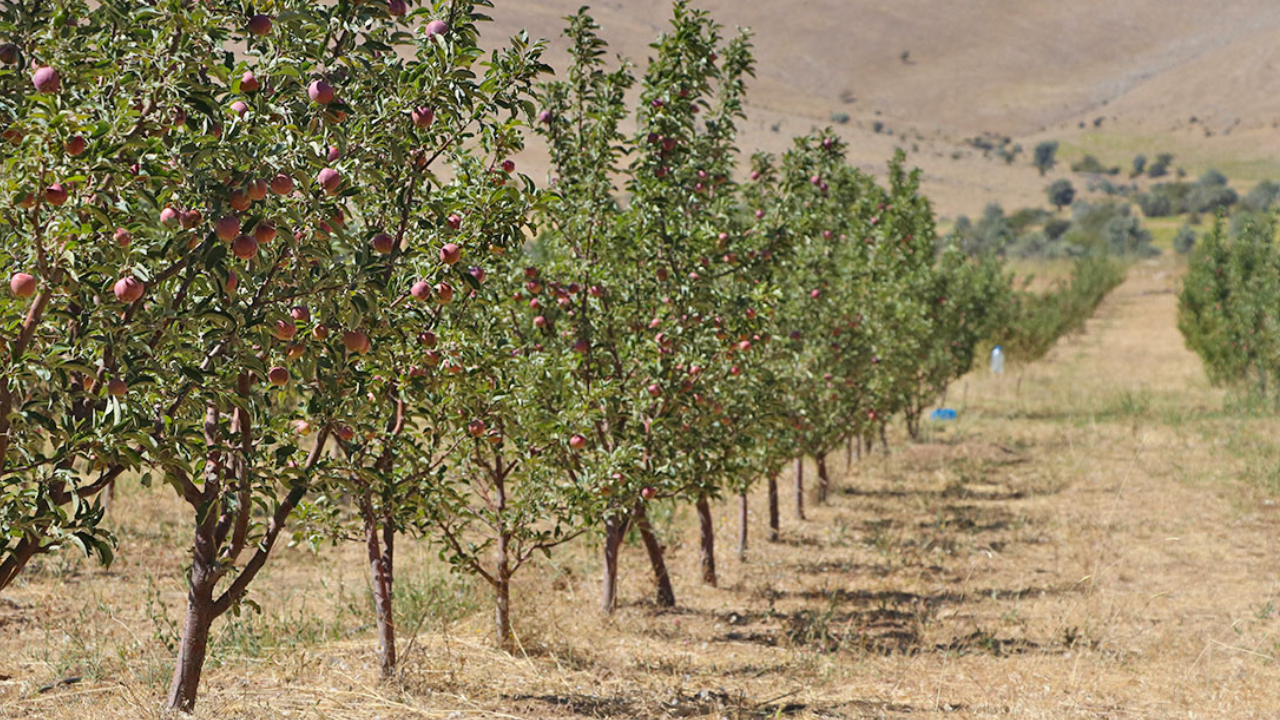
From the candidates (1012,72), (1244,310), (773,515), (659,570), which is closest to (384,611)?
(659,570)

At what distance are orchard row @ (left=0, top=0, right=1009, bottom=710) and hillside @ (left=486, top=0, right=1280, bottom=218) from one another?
88090 millimetres

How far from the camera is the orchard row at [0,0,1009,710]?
2.65m

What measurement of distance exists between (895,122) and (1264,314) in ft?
331

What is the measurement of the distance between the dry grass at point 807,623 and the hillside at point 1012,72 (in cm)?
8408

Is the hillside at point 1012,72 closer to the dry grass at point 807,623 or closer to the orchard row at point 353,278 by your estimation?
the dry grass at point 807,623

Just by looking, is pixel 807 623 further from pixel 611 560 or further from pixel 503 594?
pixel 503 594

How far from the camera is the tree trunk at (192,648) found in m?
3.69

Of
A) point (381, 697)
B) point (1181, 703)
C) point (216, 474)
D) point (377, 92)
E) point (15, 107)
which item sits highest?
point (377, 92)

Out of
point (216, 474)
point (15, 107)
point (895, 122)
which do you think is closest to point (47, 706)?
point (216, 474)

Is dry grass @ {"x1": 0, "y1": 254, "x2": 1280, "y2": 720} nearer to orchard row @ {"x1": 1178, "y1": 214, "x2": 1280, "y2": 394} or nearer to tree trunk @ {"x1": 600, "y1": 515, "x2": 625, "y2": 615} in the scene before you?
tree trunk @ {"x1": 600, "y1": 515, "x2": 625, "y2": 615}

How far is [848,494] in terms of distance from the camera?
12.2 metres

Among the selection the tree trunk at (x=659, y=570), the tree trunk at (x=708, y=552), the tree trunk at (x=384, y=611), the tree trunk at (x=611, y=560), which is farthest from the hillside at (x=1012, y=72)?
the tree trunk at (x=384, y=611)

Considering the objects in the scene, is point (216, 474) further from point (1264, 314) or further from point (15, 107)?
point (1264, 314)

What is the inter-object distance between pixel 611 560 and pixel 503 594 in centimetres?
118
